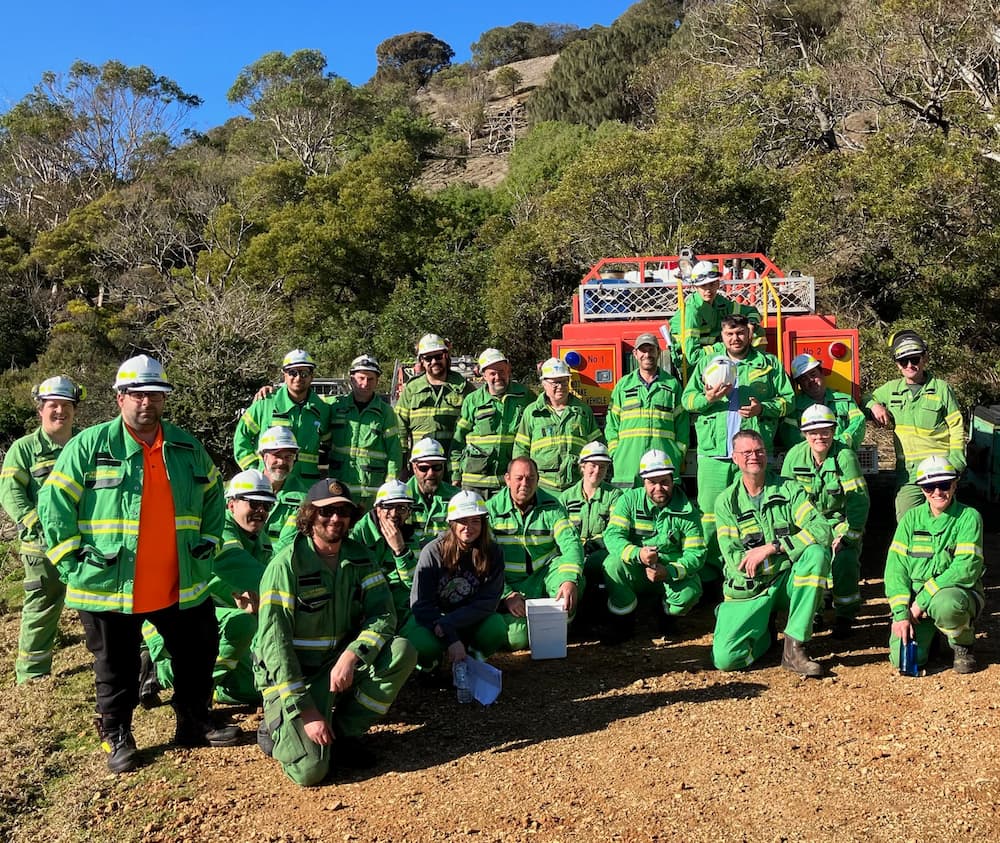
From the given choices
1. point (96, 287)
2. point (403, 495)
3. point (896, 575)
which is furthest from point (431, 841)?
point (96, 287)

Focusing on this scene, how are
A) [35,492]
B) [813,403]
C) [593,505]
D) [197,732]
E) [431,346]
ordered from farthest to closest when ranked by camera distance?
[431,346], [813,403], [593,505], [35,492], [197,732]

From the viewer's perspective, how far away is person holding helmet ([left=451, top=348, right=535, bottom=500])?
7270 millimetres

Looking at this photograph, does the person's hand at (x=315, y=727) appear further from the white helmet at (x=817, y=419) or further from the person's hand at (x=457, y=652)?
the white helmet at (x=817, y=419)

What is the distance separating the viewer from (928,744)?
4.40 metres

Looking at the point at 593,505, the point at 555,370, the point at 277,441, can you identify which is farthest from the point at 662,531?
the point at 277,441

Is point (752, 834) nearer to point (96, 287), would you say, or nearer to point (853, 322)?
point (853, 322)

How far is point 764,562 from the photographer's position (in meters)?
5.55

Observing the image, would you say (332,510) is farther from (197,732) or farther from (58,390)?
(58,390)

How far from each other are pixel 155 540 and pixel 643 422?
3.57 meters

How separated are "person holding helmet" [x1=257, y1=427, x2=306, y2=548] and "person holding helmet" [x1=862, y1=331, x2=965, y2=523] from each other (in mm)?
3914

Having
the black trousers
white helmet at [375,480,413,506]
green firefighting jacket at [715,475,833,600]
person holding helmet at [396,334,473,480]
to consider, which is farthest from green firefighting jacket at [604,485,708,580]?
the black trousers

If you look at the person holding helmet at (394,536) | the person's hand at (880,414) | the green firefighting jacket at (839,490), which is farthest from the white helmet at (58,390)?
the person's hand at (880,414)

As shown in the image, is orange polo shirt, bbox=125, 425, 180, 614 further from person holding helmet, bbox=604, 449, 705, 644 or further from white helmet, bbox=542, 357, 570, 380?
white helmet, bbox=542, 357, 570, 380

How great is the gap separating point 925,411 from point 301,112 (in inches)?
1715
